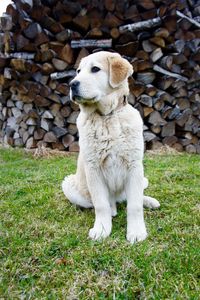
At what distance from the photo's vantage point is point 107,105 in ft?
8.21

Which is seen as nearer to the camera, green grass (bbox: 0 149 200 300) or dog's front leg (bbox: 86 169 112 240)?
green grass (bbox: 0 149 200 300)

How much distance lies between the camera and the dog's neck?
2500 millimetres

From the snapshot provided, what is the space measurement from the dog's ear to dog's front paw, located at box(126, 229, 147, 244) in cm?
109

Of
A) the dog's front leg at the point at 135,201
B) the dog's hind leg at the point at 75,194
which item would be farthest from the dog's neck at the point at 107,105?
the dog's hind leg at the point at 75,194

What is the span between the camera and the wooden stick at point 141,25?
5945mm

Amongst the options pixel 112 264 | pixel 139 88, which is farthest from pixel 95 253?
pixel 139 88

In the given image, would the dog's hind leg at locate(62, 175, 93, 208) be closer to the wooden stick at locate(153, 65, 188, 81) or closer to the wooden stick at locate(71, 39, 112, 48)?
the wooden stick at locate(71, 39, 112, 48)

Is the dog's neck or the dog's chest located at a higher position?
the dog's neck

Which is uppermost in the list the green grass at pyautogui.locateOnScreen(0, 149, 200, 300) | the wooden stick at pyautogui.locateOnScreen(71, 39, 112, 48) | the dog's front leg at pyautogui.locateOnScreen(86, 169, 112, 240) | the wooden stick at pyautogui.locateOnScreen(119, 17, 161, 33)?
the wooden stick at pyautogui.locateOnScreen(119, 17, 161, 33)

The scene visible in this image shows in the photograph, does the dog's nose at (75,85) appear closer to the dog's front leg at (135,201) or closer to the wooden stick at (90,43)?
the dog's front leg at (135,201)

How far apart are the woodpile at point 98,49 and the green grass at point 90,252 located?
3181 millimetres

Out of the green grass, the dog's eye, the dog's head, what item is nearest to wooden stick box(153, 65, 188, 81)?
the green grass

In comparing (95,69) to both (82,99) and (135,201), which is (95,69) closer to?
(82,99)

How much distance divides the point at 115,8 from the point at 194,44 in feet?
5.80
